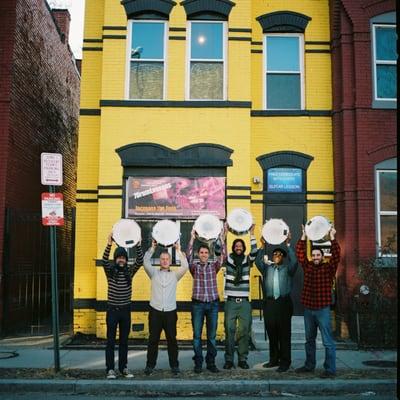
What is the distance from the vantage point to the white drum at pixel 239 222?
8177mm

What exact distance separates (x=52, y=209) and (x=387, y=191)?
6905mm

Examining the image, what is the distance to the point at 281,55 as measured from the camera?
1193 centimetres

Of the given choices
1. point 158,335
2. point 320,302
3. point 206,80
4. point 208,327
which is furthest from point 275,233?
point 206,80

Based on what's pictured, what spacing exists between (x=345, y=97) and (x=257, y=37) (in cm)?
241

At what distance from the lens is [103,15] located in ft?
38.6

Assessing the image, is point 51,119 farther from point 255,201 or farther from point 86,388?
point 86,388

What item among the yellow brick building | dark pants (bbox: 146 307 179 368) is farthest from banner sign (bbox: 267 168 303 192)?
dark pants (bbox: 146 307 179 368)

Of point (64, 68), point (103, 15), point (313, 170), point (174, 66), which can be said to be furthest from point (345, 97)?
point (64, 68)

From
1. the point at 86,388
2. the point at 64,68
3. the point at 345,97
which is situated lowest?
the point at 86,388

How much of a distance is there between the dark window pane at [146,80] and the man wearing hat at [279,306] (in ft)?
15.9

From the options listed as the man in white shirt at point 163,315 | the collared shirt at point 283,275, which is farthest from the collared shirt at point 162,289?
the collared shirt at point 283,275

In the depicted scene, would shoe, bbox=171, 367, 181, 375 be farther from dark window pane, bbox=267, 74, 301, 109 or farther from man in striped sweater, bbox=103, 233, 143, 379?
dark window pane, bbox=267, 74, 301, 109

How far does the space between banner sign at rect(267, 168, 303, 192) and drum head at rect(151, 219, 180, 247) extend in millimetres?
4062

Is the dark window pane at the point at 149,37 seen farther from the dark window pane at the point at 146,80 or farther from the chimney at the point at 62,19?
the chimney at the point at 62,19
